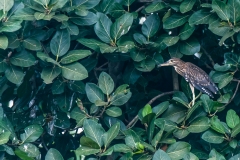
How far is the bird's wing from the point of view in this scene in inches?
258

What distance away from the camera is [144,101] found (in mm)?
6801

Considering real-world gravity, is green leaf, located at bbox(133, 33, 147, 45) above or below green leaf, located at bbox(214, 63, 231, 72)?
above

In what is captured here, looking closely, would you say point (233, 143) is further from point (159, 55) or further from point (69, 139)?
point (69, 139)

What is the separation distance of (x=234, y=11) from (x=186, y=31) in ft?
1.44

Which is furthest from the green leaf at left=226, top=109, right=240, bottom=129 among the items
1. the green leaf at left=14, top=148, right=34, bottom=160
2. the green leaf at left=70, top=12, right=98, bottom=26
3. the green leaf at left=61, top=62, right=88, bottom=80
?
the green leaf at left=14, top=148, right=34, bottom=160

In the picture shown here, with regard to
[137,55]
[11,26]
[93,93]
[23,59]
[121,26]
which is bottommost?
[93,93]

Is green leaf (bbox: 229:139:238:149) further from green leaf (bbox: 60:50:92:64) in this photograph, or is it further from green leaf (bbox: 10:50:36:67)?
green leaf (bbox: 10:50:36:67)

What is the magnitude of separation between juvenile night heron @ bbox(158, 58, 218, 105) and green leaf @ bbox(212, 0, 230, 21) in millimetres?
638

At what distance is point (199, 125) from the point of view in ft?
19.6

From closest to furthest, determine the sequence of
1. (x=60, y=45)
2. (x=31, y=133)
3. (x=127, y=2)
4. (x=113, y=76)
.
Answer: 1. (x=31, y=133)
2. (x=60, y=45)
3. (x=127, y=2)
4. (x=113, y=76)

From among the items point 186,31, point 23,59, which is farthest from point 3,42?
point 186,31

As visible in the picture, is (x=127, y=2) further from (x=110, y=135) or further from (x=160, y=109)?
(x=110, y=135)

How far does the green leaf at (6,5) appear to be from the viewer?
19.3ft

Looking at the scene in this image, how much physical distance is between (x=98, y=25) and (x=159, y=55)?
558mm
